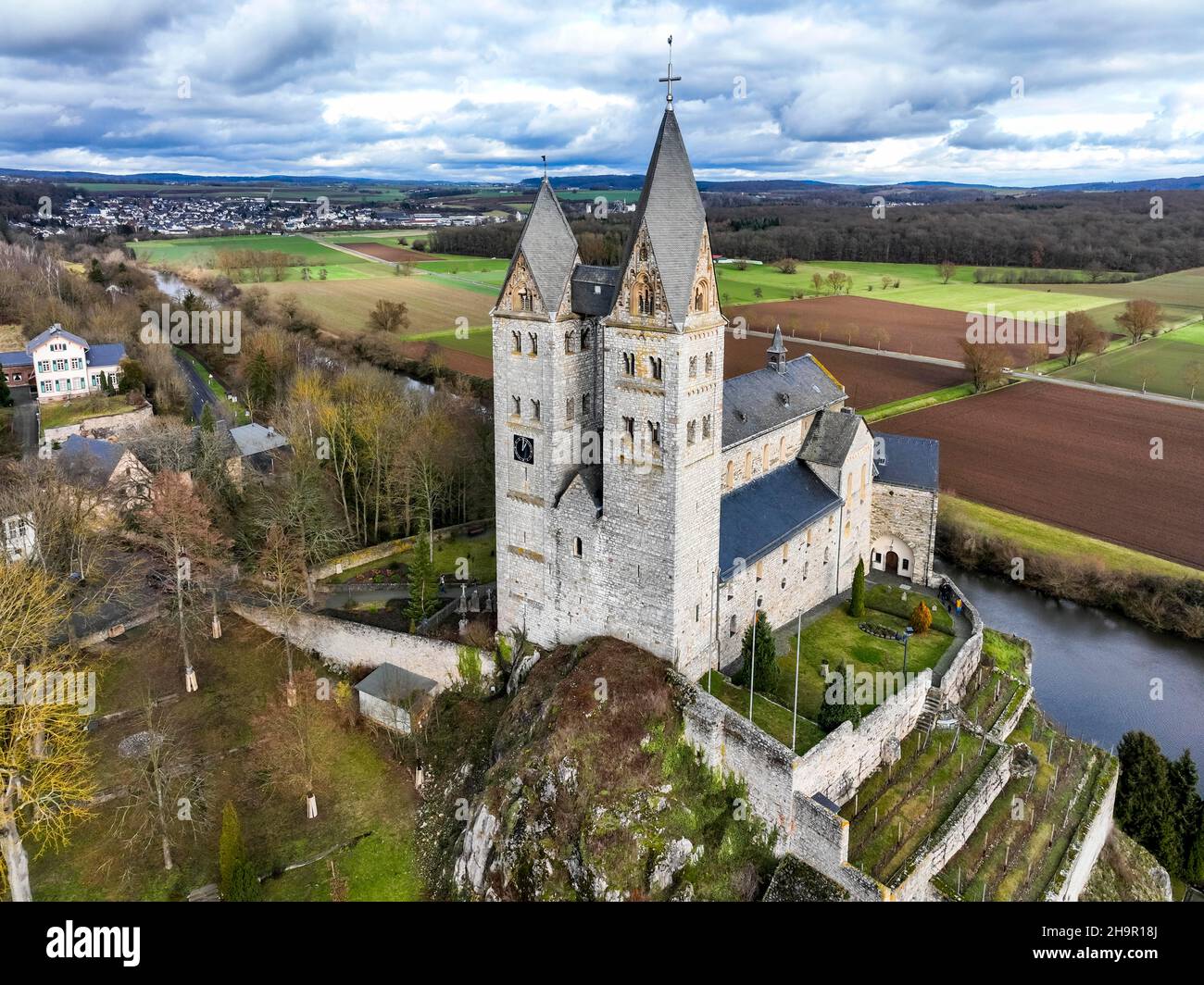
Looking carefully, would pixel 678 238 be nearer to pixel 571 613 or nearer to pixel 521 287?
pixel 521 287

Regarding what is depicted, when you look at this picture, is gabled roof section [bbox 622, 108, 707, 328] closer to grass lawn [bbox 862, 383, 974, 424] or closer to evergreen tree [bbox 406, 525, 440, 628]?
evergreen tree [bbox 406, 525, 440, 628]

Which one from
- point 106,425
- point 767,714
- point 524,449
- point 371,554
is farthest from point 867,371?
point 106,425

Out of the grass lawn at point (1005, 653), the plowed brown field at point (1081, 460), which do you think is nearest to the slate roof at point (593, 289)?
the grass lawn at point (1005, 653)

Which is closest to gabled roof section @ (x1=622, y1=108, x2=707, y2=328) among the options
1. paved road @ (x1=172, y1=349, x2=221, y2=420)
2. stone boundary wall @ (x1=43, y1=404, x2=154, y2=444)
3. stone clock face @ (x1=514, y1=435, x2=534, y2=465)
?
stone clock face @ (x1=514, y1=435, x2=534, y2=465)

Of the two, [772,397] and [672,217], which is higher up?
[672,217]

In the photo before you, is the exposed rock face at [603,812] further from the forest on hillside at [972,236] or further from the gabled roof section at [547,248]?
the forest on hillside at [972,236]

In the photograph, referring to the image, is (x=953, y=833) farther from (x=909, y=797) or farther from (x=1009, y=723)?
(x=1009, y=723)

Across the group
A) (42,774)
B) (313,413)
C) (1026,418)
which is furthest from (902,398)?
(42,774)
